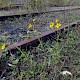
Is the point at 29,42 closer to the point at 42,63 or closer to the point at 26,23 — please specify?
the point at 42,63

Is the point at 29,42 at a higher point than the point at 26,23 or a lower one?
higher

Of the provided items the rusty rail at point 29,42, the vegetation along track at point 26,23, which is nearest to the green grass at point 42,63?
the rusty rail at point 29,42

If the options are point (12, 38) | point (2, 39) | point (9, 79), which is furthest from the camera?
point (12, 38)

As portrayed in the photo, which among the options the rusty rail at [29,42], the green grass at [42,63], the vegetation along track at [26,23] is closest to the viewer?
the green grass at [42,63]

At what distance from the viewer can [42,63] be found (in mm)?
2465

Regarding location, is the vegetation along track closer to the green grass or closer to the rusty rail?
the rusty rail

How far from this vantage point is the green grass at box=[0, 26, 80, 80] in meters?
2.22

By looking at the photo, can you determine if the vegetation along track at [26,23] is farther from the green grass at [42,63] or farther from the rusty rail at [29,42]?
the green grass at [42,63]

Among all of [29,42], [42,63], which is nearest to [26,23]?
[29,42]

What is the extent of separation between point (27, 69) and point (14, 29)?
6.94 ft

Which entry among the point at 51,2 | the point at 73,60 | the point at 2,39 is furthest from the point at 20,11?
the point at 73,60

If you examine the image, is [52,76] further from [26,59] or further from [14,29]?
[14,29]

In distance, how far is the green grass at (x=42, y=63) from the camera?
222 centimetres

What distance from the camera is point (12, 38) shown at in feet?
11.7
